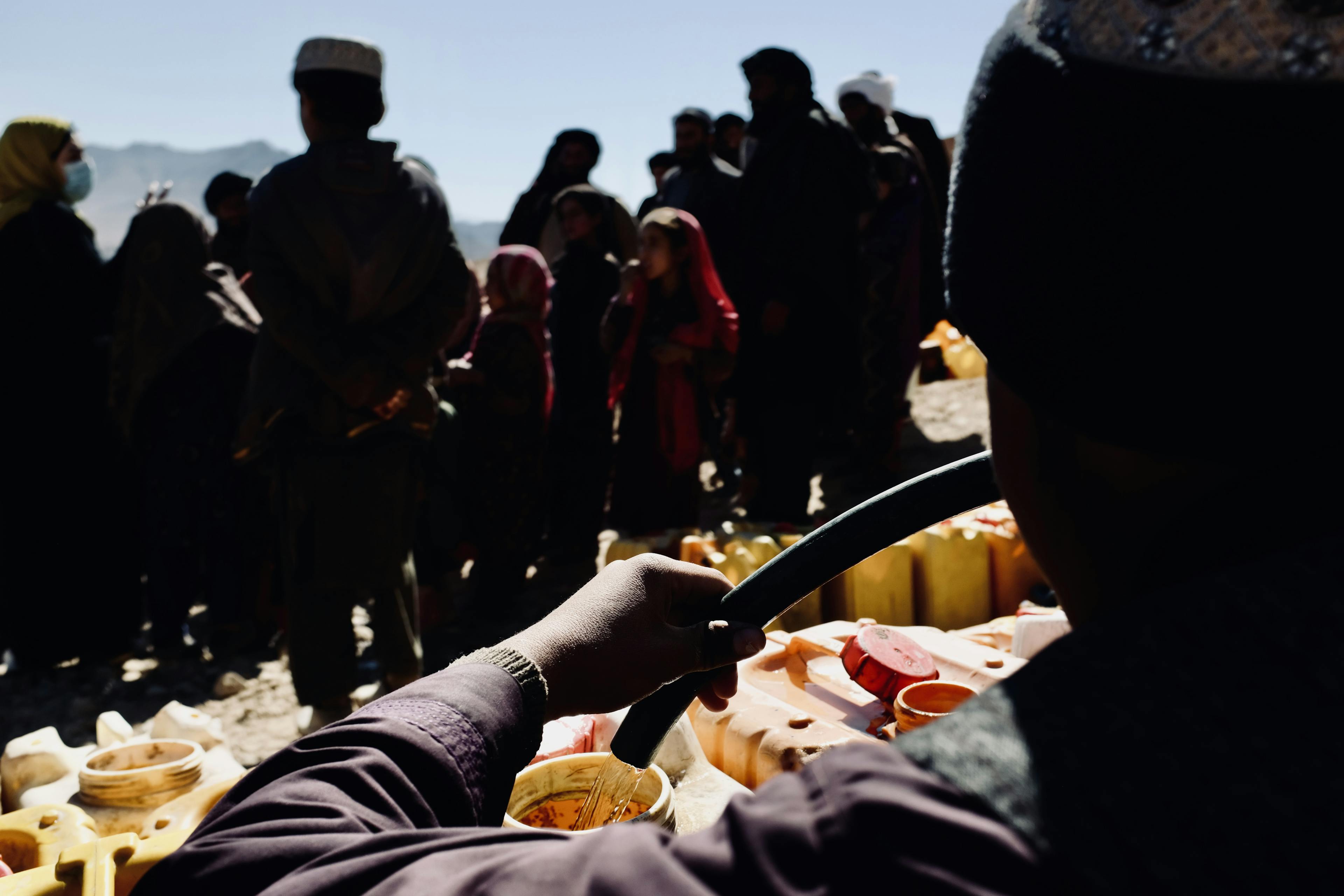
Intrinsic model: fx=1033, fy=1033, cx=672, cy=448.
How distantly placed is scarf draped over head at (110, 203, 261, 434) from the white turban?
4192 mm

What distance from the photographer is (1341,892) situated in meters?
0.42

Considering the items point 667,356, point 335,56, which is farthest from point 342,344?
point 667,356

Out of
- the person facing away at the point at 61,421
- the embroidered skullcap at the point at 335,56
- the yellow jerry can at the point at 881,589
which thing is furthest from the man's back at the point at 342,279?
the yellow jerry can at the point at 881,589

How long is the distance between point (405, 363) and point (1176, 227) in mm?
3040

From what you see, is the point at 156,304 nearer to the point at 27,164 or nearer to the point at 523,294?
the point at 27,164

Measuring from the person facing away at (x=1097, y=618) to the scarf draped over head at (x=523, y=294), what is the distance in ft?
13.6

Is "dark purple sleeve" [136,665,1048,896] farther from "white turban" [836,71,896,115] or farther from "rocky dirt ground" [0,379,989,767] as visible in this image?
"white turban" [836,71,896,115]

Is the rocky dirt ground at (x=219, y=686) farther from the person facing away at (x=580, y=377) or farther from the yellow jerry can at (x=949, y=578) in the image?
the yellow jerry can at (x=949, y=578)

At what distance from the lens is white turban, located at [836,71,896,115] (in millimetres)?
6766

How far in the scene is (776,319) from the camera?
17.2ft

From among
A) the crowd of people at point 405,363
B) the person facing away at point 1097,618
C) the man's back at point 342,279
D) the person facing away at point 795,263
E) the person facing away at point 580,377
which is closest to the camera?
the person facing away at point 1097,618

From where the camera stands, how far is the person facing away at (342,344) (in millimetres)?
3238

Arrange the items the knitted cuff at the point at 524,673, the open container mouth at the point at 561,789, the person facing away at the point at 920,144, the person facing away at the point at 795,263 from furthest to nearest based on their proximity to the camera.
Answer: the person facing away at the point at 920,144, the person facing away at the point at 795,263, the open container mouth at the point at 561,789, the knitted cuff at the point at 524,673

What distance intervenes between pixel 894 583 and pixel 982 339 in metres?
2.00
